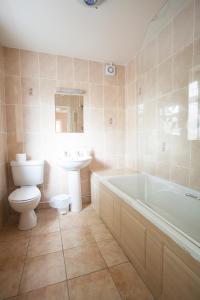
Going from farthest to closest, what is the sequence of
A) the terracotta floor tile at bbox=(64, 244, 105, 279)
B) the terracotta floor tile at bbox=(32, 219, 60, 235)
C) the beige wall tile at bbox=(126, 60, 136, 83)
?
the beige wall tile at bbox=(126, 60, 136, 83), the terracotta floor tile at bbox=(32, 219, 60, 235), the terracotta floor tile at bbox=(64, 244, 105, 279)

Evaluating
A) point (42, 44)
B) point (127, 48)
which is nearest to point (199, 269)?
point (127, 48)

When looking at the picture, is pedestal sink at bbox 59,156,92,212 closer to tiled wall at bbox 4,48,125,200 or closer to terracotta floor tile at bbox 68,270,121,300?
tiled wall at bbox 4,48,125,200

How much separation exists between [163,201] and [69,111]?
73.1 inches

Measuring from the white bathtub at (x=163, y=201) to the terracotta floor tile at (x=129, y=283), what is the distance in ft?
1.67

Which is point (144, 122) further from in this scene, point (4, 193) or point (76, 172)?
point (4, 193)

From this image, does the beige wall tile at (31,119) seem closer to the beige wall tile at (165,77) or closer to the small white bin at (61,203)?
the small white bin at (61,203)

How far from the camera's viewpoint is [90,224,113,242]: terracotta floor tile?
5.71 feet

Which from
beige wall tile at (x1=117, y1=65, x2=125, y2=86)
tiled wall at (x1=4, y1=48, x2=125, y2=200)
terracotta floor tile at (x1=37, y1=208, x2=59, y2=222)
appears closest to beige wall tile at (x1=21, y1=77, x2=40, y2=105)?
tiled wall at (x1=4, y1=48, x2=125, y2=200)

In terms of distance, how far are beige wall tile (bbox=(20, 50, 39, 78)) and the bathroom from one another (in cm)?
1

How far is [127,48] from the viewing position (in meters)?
2.24

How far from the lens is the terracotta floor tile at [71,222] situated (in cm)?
199

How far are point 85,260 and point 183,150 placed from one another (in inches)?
56.9

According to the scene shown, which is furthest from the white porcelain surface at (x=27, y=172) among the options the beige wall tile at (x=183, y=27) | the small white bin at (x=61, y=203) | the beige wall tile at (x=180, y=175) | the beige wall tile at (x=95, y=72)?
the beige wall tile at (x=183, y=27)

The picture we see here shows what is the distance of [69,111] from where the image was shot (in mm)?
2498
